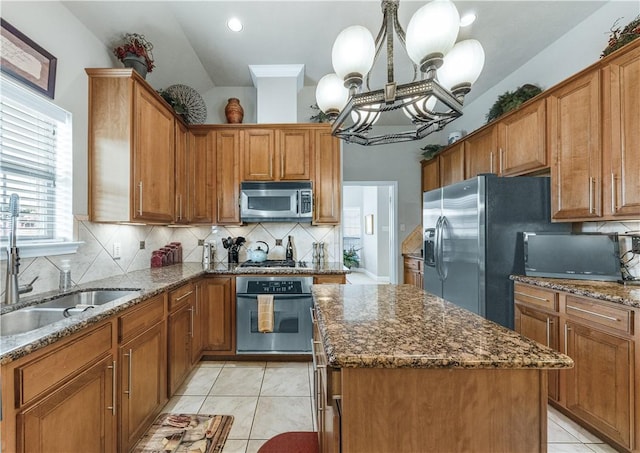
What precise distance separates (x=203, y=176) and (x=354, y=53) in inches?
93.8

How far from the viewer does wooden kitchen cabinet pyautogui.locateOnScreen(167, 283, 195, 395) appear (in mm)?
2125

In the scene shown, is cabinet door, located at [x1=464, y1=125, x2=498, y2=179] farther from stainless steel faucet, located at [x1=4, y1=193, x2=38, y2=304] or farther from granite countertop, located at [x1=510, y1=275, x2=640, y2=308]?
stainless steel faucet, located at [x1=4, y1=193, x2=38, y2=304]

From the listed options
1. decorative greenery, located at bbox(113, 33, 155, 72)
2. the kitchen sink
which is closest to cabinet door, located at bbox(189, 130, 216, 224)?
decorative greenery, located at bbox(113, 33, 155, 72)

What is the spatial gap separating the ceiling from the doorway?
324 centimetres

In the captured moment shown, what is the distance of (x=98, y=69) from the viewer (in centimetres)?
205

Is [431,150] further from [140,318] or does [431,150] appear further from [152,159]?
[140,318]

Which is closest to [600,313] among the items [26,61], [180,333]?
[180,333]

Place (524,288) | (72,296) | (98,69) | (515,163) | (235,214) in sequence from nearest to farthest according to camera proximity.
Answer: (72,296) < (98,69) < (524,288) < (515,163) < (235,214)

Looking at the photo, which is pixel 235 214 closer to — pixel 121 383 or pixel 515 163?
pixel 121 383

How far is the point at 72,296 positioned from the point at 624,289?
343 cm

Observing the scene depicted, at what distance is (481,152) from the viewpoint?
10.6ft

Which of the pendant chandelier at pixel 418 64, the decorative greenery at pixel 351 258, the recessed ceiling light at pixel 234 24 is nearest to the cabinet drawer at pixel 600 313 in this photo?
the pendant chandelier at pixel 418 64

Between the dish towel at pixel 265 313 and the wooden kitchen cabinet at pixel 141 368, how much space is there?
0.86 m

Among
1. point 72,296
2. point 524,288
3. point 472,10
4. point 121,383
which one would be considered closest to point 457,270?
point 524,288
